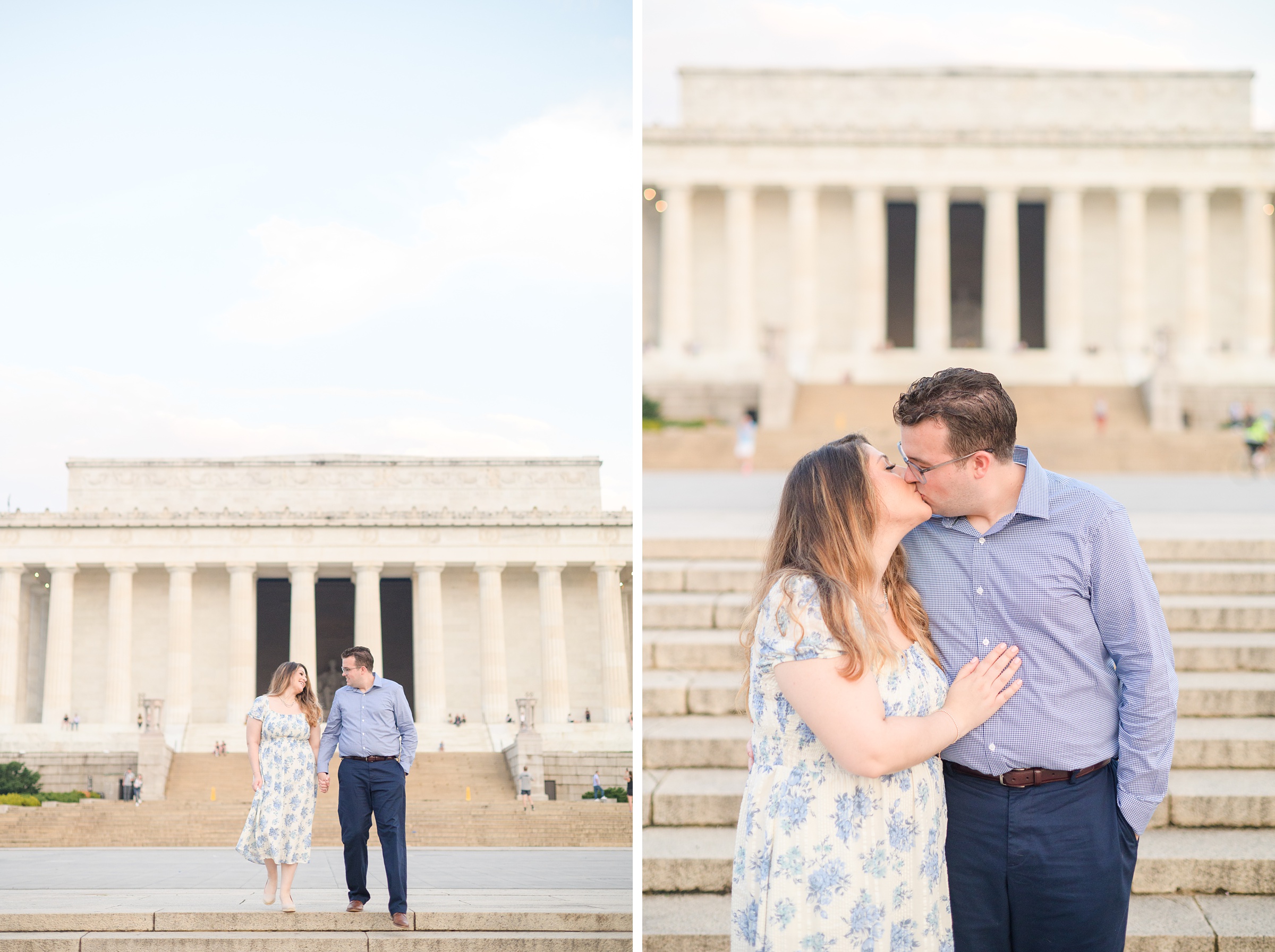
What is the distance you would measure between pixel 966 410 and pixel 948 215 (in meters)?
50.1

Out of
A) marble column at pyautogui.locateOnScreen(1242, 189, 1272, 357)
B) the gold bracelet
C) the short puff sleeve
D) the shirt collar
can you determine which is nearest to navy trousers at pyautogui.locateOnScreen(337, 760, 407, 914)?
the short puff sleeve

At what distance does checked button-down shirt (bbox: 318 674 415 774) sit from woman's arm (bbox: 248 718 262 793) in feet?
1.56

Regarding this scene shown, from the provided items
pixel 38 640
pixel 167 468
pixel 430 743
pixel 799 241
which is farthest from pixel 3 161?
pixel 799 241

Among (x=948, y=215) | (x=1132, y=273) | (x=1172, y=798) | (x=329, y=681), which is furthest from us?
(x=948, y=215)

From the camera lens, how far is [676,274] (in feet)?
163

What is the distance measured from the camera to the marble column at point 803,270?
48.8 m

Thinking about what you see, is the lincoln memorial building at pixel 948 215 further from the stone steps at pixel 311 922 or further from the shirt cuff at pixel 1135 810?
the shirt cuff at pixel 1135 810

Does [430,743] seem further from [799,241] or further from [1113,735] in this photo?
[799,241]

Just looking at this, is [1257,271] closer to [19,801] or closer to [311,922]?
[311,922]

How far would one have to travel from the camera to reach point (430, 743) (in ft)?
28.8

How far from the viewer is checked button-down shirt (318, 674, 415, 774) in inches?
292

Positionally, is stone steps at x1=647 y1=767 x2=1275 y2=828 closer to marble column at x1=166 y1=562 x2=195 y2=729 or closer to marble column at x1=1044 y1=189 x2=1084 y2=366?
marble column at x1=166 y1=562 x2=195 y2=729

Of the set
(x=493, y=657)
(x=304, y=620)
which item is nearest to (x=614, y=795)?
(x=493, y=657)

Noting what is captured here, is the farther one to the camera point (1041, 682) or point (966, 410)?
point (1041, 682)
